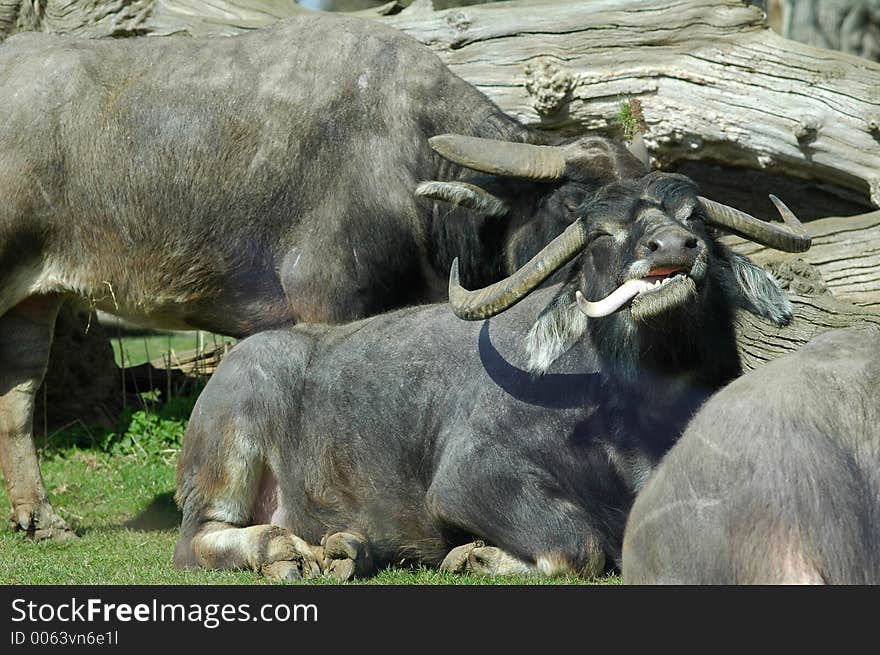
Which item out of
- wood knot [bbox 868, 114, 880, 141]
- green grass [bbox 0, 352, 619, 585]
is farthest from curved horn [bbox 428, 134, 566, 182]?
wood knot [bbox 868, 114, 880, 141]

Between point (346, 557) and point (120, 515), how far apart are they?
3064mm

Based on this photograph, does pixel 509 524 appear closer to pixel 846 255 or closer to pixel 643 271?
pixel 643 271

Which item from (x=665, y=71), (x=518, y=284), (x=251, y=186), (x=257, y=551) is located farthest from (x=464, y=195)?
(x=665, y=71)

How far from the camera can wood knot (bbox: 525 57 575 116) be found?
1012cm

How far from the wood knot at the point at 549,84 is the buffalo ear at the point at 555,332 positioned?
407cm

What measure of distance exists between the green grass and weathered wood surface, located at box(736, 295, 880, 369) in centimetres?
198

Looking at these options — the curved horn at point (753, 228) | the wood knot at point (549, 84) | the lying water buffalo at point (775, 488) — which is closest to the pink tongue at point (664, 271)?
the curved horn at point (753, 228)

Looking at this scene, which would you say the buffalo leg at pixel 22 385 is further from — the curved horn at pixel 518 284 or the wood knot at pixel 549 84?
the wood knot at pixel 549 84

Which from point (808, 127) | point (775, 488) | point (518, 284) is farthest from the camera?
Answer: point (808, 127)

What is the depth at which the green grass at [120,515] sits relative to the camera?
21.4 ft

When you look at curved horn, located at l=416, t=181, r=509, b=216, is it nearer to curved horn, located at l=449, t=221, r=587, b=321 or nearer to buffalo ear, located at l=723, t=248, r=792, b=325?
curved horn, located at l=449, t=221, r=587, b=321

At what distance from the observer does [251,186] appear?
7.98 metres
